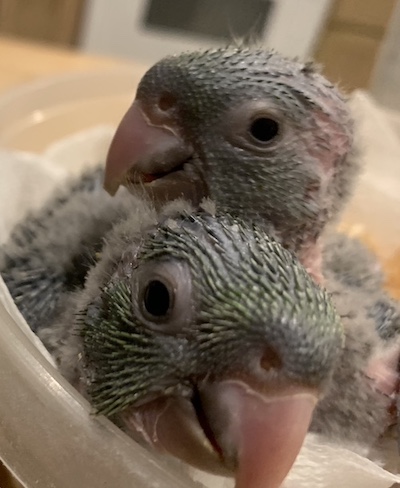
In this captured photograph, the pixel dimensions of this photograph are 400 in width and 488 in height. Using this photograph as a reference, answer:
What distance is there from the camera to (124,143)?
1.75 feet

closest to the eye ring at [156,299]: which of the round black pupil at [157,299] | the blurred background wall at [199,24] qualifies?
the round black pupil at [157,299]

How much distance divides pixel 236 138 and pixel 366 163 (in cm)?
23

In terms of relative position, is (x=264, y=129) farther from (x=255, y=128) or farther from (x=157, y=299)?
(x=157, y=299)

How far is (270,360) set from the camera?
376 mm

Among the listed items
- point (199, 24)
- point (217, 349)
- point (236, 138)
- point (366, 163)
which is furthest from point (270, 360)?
point (199, 24)

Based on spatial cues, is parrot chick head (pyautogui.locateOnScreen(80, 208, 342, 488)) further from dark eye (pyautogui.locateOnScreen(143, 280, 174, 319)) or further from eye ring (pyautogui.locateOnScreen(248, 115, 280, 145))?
eye ring (pyautogui.locateOnScreen(248, 115, 280, 145))

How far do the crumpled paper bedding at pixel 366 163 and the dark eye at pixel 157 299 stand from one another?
0.33 ft

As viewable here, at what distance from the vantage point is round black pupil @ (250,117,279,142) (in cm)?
52

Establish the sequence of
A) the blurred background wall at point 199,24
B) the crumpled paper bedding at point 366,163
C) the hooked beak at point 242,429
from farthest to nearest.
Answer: the blurred background wall at point 199,24 → the crumpled paper bedding at point 366,163 → the hooked beak at point 242,429

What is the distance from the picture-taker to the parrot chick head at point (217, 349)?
1.22 ft

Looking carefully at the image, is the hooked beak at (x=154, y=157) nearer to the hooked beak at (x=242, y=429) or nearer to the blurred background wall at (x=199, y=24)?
the hooked beak at (x=242, y=429)

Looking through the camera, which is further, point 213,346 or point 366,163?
point 366,163

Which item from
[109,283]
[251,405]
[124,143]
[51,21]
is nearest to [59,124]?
[124,143]

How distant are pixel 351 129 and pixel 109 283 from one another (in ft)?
0.77
